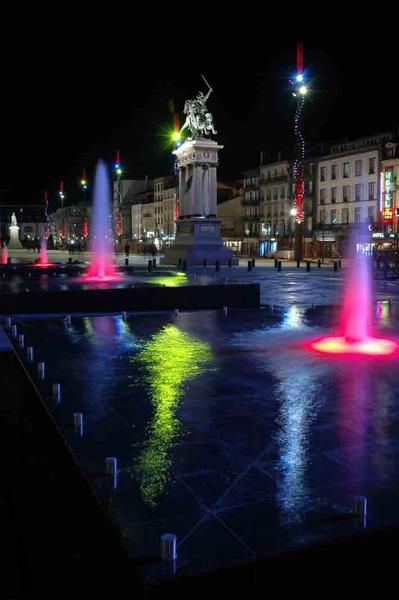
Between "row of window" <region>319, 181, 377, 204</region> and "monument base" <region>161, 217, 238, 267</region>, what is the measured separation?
28.5 metres

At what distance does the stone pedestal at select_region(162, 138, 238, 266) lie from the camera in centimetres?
4772

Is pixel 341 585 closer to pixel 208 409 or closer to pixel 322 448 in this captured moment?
pixel 322 448

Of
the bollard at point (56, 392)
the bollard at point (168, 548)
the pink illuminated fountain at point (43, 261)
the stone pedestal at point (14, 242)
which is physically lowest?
the bollard at point (168, 548)

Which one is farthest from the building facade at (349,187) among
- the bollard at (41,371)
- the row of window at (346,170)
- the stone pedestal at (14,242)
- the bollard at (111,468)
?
the bollard at (111,468)

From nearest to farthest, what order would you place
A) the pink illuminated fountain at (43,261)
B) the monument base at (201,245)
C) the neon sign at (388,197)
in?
the pink illuminated fountain at (43,261) → the monument base at (201,245) → the neon sign at (388,197)

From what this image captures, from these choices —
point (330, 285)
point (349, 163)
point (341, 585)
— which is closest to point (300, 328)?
point (341, 585)

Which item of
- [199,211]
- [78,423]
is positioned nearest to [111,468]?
[78,423]

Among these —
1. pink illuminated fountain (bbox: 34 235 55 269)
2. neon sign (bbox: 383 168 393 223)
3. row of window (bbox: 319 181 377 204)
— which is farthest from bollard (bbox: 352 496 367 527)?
row of window (bbox: 319 181 377 204)

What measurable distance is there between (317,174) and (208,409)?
253 ft

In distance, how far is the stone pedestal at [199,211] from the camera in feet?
157

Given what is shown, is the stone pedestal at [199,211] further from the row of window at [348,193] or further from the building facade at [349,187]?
the row of window at [348,193]

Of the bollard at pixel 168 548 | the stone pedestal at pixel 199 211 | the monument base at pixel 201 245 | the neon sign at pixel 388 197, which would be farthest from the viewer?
the neon sign at pixel 388 197

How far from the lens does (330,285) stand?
28000mm

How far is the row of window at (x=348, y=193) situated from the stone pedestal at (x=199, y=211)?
2768cm
